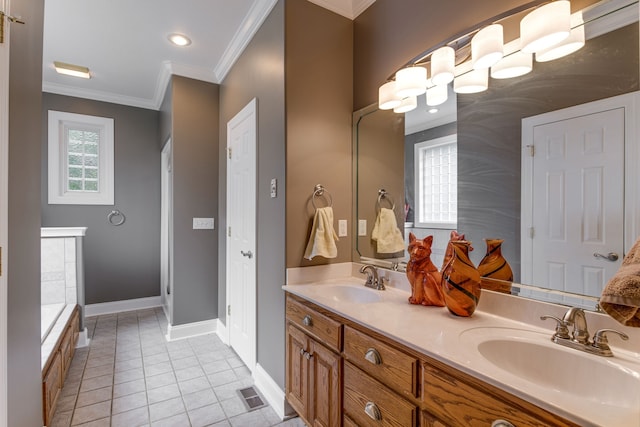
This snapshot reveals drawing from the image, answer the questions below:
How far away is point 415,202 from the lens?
1.74 metres

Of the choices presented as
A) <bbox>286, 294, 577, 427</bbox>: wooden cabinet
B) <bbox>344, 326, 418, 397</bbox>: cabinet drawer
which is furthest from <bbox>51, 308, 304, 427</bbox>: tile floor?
<bbox>344, 326, 418, 397</bbox>: cabinet drawer

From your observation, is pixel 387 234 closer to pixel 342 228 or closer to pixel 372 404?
pixel 342 228

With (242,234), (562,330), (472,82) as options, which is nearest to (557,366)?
(562,330)

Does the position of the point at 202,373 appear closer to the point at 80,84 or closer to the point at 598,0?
the point at 598,0

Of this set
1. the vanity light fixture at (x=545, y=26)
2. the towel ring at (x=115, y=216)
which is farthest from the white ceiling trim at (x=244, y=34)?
the towel ring at (x=115, y=216)

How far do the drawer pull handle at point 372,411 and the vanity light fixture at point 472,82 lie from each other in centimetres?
143

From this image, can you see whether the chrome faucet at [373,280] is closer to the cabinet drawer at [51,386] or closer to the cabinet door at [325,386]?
the cabinet door at [325,386]

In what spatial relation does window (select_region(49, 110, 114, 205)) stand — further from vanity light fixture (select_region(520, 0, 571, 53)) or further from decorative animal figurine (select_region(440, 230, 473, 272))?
vanity light fixture (select_region(520, 0, 571, 53))

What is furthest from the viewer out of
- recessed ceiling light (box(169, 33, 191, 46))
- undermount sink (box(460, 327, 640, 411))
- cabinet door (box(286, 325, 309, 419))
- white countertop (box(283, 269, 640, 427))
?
recessed ceiling light (box(169, 33, 191, 46))

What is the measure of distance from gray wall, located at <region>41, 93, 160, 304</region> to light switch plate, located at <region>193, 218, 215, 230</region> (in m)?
1.30

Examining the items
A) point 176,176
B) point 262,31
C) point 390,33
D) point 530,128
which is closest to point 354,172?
point 390,33

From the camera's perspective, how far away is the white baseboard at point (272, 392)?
1881 mm

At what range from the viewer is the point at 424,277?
1438 mm

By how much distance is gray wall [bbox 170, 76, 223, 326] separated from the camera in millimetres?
3051
